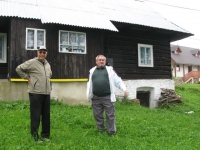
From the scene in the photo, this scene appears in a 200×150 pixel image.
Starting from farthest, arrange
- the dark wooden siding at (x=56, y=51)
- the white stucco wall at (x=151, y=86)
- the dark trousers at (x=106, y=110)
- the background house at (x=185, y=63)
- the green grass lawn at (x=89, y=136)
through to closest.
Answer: the background house at (x=185, y=63) → the white stucco wall at (x=151, y=86) → the dark wooden siding at (x=56, y=51) → the dark trousers at (x=106, y=110) → the green grass lawn at (x=89, y=136)

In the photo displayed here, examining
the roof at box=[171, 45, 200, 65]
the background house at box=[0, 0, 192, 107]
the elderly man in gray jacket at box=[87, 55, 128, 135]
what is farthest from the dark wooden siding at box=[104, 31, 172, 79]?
the roof at box=[171, 45, 200, 65]

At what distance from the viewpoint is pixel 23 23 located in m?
8.74

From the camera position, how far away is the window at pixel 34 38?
883 cm

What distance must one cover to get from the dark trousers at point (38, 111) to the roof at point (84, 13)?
4808mm

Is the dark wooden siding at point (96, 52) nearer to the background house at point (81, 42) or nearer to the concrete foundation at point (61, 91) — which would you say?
the background house at point (81, 42)

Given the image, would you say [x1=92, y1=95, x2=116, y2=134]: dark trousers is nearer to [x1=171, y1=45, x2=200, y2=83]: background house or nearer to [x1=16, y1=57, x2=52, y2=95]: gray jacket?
[x1=16, y1=57, x2=52, y2=95]: gray jacket

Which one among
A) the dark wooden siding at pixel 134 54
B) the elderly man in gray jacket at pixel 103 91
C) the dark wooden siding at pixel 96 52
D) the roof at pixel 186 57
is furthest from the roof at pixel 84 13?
the roof at pixel 186 57

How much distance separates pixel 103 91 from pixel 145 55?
8.42 m

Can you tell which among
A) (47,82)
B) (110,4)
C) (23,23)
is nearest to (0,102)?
(23,23)

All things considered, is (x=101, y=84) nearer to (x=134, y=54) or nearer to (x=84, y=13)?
(x=84, y=13)

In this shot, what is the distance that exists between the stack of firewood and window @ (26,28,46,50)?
284 inches

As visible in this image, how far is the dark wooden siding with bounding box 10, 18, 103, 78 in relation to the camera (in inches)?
337

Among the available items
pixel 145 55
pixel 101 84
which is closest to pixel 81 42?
pixel 145 55

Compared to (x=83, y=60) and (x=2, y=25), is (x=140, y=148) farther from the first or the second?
(x=2, y=25)
